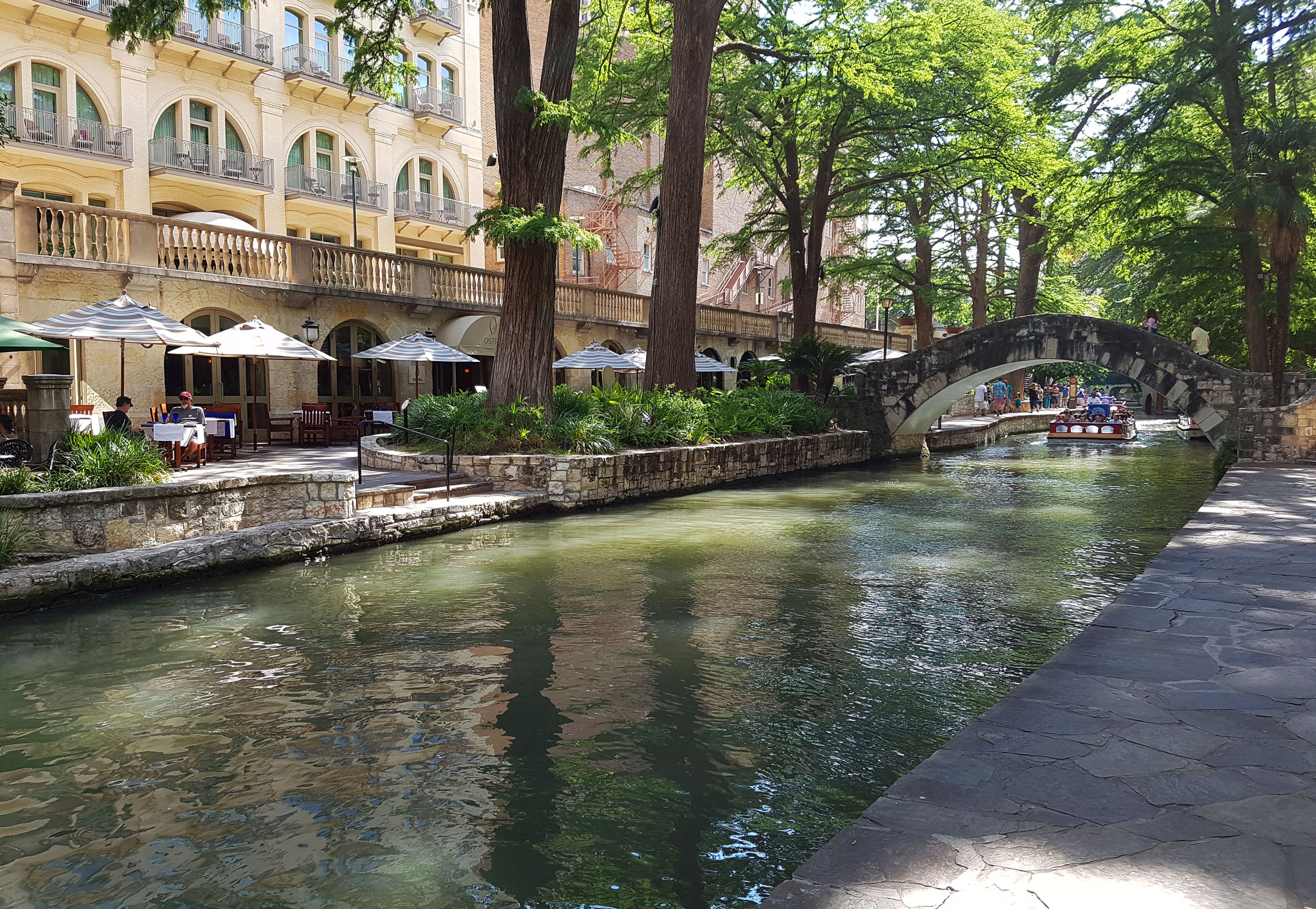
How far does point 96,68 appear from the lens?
22734 millimetres

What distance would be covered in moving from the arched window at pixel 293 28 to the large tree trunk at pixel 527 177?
13971mm

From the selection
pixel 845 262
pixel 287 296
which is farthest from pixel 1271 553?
pixel 845 262

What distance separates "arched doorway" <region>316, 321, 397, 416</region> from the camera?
77.7ft

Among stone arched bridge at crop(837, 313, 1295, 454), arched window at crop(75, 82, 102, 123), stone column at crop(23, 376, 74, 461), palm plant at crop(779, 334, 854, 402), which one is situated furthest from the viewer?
palm plant at crop(779, 334, 854, 402)

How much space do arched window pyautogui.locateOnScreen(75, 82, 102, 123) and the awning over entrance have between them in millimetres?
9462

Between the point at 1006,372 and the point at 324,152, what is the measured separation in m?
20.7

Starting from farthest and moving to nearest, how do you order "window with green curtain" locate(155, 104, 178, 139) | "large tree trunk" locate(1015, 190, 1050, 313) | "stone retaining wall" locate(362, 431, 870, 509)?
"large tree trunk" locate(1015, 190, 1050, 313)
"window with green curtain" locate(155, 104, 178, 139)
"stone retaining wall" locate(362, 431, 870, 509)

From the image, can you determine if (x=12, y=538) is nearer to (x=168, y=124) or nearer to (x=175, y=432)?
(x=175, y=432)

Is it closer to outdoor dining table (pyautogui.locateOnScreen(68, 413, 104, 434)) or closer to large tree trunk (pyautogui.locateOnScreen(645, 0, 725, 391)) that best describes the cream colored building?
outdoor dining table (pyautogui.locateOnScreen(68, 413, 104, 434))

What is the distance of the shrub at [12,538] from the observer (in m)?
8.94

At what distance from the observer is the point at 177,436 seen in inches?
539

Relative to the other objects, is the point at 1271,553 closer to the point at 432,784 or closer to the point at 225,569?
the point at 432,784

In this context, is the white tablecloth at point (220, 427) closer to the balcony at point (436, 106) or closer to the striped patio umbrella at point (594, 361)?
the striped patio umbrella at point (594, 361)

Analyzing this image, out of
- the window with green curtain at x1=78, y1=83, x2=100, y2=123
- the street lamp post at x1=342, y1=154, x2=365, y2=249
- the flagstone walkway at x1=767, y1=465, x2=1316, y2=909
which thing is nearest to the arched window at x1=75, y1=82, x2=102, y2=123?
the window with green curtain at x1=78, y1=83, x2=100, y2=123
